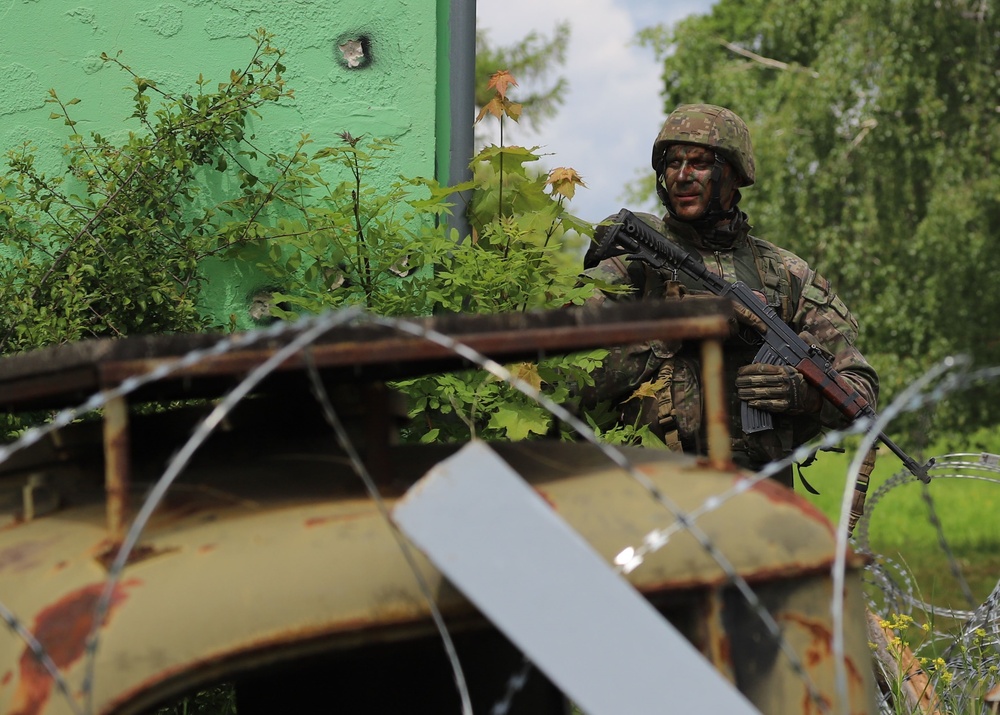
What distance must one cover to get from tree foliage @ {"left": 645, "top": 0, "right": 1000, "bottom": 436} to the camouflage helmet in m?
9.71

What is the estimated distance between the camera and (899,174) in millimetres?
16328

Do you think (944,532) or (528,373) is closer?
(528,373)

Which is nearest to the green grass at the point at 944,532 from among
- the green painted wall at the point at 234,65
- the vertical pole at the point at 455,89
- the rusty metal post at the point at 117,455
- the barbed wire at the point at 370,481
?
the vertical pole at the point at 455,89

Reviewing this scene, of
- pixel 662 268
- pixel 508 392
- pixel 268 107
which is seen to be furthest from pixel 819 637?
pixel 268 107

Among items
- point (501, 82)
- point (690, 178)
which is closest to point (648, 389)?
point (690, 178)

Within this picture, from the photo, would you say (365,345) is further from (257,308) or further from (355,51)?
(355,51)

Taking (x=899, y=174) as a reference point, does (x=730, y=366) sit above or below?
above

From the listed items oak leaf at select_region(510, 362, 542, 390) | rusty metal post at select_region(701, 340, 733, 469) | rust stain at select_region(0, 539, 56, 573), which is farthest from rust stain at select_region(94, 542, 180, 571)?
oak leaf at select_region(510, 362, 542, 390)

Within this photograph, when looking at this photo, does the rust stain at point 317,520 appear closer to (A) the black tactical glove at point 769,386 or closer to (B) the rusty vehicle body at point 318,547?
(B) the rusty vehicle body at point 318,547

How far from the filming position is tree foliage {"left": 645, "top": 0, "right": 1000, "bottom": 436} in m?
14.7

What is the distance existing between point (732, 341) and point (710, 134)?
A: 2.41 ft

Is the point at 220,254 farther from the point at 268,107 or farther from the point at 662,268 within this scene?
the point at 662,268

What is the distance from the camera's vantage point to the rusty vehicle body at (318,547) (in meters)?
2.04

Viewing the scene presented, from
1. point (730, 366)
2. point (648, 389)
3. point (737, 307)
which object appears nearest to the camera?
point (648, 389)
